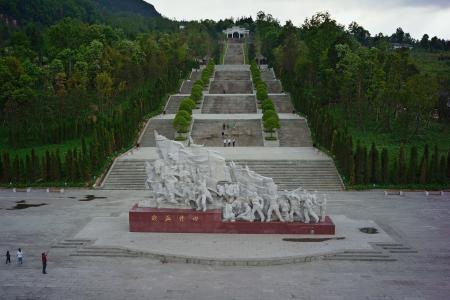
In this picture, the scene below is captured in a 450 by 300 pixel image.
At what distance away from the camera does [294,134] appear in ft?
147

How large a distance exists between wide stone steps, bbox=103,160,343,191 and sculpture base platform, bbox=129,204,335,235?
1008cm

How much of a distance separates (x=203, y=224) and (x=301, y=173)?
13153 mm

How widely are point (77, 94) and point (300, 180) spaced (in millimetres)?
24490

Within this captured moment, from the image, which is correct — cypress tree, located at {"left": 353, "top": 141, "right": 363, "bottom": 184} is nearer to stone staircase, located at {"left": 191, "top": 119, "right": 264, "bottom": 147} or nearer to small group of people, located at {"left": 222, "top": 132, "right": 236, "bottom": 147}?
stone staircase, located at {"left": 191, "top": 119, "right": 264, "bottom": 147}

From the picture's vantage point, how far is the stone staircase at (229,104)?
2189 inches

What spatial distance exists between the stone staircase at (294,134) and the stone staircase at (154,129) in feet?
31.0

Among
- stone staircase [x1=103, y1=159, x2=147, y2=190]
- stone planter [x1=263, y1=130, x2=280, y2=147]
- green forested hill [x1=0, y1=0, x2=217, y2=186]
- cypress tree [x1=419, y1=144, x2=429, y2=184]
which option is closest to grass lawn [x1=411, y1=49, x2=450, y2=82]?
stone planter [x1=263, y1=130, x2=280, y2=147]

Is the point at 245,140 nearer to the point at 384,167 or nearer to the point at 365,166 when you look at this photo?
the point at 365,166

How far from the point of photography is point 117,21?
390 ft

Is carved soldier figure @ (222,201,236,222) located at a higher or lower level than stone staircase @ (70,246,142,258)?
higher

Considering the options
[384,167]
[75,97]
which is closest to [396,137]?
[384,167]

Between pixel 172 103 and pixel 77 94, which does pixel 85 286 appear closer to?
pixel 77 94

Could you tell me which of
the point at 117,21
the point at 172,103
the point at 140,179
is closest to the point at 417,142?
the point at 140,179

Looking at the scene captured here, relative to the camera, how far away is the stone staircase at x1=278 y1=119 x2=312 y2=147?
42.8 meters
